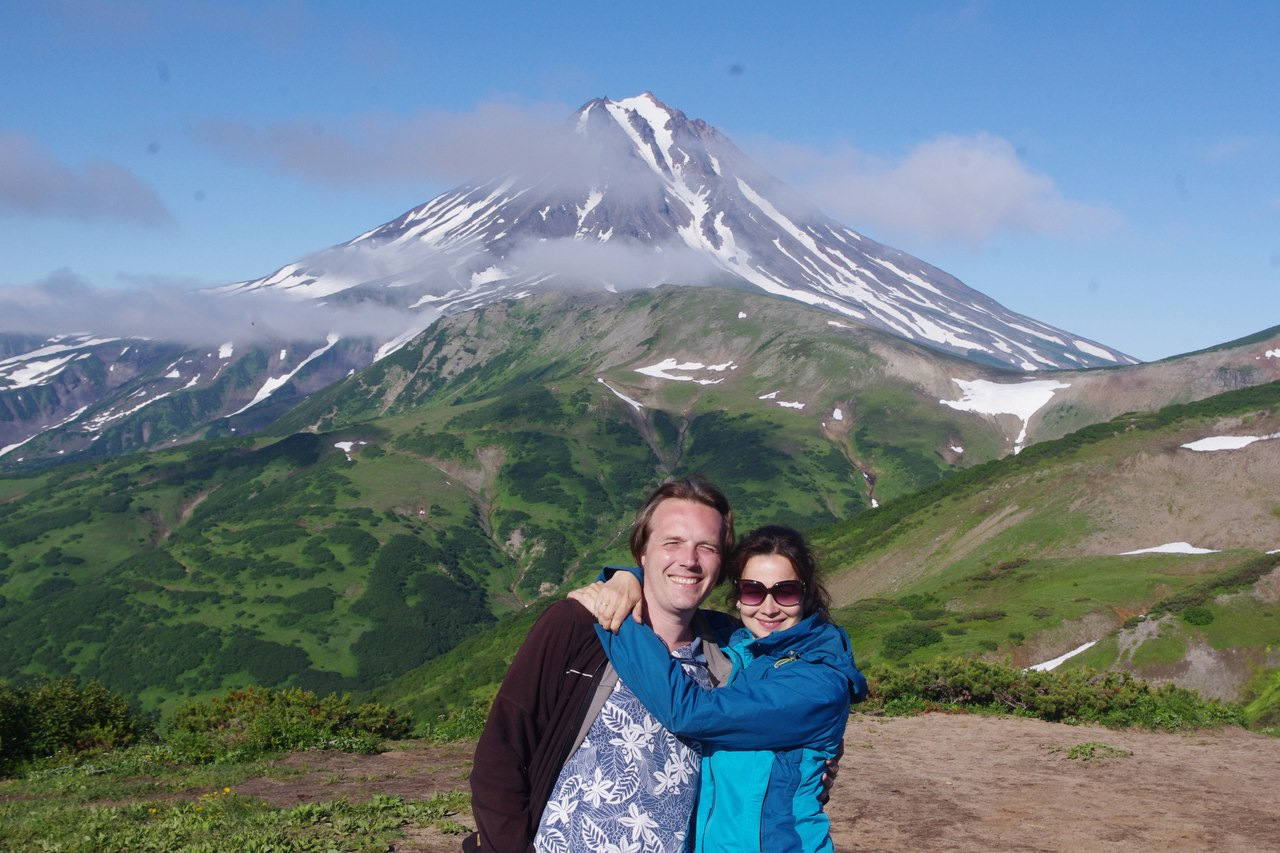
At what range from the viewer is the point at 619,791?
4.44 metres

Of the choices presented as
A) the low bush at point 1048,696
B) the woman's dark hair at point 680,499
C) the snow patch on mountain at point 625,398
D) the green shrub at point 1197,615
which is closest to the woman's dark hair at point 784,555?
the woman's dark hair at point 680,499

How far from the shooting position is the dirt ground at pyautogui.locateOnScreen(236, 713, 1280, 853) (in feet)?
35.4

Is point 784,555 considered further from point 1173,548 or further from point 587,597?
point 1173,548

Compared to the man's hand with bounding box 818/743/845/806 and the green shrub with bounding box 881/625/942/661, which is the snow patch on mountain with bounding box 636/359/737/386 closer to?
the green shrub with bounding box 881/625/942/661

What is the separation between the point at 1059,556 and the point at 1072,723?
93.4 ft

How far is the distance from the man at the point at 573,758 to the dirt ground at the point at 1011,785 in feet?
20.2

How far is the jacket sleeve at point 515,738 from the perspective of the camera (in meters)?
4.36

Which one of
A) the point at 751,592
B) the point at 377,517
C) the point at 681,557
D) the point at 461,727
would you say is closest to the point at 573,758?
the point at 681,557

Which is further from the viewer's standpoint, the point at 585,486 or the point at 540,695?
the point at 585,486

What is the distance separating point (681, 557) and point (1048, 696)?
17305 mm

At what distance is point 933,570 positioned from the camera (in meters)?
49.5

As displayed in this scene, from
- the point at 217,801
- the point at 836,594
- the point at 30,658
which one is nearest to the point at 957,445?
the point at 836,594

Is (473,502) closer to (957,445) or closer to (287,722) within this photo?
(957,445)

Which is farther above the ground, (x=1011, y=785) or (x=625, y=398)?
(x=625, y=398)
